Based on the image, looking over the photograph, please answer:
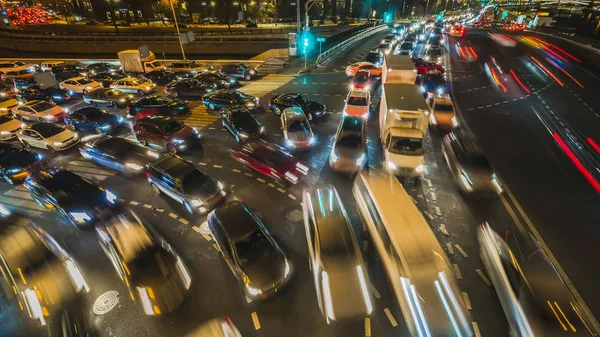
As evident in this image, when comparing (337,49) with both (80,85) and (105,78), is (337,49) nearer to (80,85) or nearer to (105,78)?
(105,78)

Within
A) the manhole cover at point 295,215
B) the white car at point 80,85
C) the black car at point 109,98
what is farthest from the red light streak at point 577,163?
the white car at point 80,85

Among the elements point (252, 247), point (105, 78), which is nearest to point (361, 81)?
point (252, 247)

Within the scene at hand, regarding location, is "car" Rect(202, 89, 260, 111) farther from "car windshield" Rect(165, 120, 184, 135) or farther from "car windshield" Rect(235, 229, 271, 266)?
"car windshield" Rect(235, 229, 271, 266)

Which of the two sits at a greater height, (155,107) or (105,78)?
(105,78)

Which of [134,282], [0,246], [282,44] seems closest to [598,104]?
[134,282]

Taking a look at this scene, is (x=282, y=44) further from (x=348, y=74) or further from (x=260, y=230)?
(x=260, y=230)

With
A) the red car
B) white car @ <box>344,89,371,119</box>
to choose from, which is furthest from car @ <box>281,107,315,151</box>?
white car @ <box>344,89,371,119</box>
